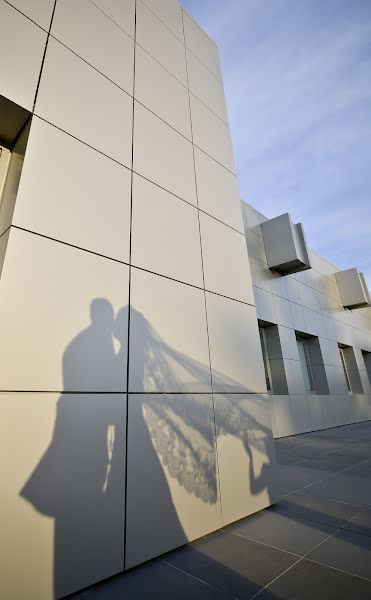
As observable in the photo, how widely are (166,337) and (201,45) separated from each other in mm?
5535

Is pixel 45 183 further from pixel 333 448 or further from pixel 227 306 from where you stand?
pixel 333 448

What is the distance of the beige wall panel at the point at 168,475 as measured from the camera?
2180mm

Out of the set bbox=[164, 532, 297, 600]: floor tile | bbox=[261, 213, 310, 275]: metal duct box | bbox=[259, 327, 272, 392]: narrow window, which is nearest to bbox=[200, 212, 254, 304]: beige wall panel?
bbox=[164, 532, 297, 600]: floor tile

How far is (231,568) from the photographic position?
77.5 inches

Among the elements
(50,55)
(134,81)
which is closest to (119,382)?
(50,55)

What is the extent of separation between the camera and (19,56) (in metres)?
2.44

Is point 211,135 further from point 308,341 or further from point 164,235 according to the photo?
point 308,341

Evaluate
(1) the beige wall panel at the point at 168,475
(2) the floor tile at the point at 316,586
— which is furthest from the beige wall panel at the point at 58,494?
(2) the floor tile at the point at 316,586

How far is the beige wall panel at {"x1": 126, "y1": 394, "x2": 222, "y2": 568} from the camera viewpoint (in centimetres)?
218

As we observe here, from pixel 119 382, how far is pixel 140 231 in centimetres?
149

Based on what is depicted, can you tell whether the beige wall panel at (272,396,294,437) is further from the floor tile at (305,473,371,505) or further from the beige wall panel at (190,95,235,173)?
the beige wall panel at (190,95,235,173)

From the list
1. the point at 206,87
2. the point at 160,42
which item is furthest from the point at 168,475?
the point at 206,87

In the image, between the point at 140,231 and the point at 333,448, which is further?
the point at 333,448

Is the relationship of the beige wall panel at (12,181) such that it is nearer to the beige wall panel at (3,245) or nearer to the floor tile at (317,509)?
the beige wall panel at (3,245)
